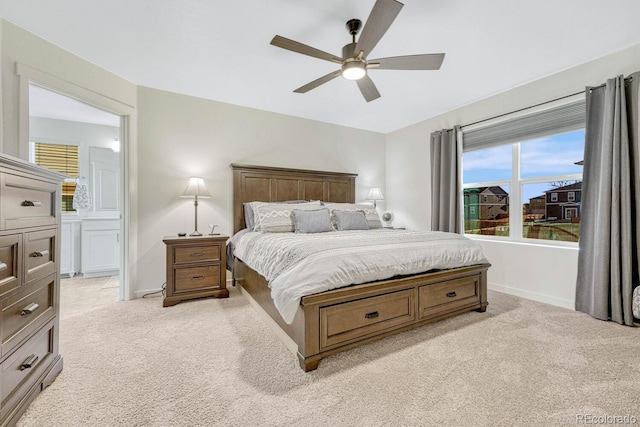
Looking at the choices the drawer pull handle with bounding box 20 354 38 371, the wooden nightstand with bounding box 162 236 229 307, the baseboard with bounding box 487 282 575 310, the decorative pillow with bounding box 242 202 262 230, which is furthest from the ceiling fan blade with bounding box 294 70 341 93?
the baseboard with bounding box 487 282 575 310

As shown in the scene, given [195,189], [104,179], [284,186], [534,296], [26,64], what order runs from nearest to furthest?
[26,64] < [534,296] < [195,189] < [284,186] < [104,179]

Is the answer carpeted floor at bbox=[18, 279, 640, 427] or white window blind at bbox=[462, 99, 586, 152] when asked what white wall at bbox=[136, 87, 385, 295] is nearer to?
carpeted floor at bbox=[18, 279, 640, 427]

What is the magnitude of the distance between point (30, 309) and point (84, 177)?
3826mm

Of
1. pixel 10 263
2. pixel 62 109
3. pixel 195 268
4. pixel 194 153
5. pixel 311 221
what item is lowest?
pixel 195 268

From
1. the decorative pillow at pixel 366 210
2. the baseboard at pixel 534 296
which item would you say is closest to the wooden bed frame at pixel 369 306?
the baseboard at pixel 534 296

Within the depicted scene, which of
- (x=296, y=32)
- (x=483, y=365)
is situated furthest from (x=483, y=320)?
(x=296, y=32)

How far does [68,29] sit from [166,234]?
2.13 m

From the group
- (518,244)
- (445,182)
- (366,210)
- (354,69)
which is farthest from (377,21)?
(518,244)

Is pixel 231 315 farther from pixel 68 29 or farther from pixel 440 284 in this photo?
pixel 68 29

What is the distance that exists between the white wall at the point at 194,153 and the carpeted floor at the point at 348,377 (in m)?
1.24

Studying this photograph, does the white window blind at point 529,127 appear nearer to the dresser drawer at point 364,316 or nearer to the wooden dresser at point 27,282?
the dresser drawer at point 364,316

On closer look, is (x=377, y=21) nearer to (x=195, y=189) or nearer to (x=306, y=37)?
(x=306, y=37)

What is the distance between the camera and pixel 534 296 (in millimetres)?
3094

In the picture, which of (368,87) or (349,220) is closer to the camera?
(368,87)
